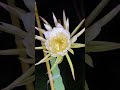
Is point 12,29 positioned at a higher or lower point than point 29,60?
higher

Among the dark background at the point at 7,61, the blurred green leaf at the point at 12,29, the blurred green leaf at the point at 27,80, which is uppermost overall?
the blurred green leaf at the point at 12,29

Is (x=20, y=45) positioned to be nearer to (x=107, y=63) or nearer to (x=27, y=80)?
(x=27, y=80)

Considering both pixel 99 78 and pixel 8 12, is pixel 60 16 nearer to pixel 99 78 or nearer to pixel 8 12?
pixel 8 12

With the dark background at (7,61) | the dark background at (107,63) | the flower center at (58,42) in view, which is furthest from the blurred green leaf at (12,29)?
the dark background at (107,63)

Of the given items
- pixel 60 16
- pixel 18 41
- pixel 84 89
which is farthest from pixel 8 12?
pixel 84 89

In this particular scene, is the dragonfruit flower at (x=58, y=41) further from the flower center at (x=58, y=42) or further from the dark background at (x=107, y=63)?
the dark background at (x=107, y=63)

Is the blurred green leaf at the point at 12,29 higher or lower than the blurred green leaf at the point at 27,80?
higher

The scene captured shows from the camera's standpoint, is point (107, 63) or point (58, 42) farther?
point (107, 63)

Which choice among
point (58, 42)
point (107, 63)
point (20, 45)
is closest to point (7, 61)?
point (20, 45)
